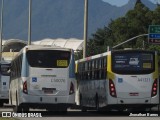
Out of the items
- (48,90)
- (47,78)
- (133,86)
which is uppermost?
(47,78)

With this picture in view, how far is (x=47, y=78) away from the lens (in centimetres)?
2714

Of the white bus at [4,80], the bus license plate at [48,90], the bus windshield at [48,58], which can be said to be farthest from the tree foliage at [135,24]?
the bus license plate at [48,90]

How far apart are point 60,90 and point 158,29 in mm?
33510

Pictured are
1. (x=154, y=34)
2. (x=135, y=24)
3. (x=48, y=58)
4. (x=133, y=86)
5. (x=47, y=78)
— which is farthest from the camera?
(x=135, y=24)

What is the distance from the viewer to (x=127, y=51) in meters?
28.6

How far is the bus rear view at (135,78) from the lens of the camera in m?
28.5

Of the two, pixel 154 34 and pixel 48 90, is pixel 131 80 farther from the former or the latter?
pixel 154 34

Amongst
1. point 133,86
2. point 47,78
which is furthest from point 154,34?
point 47,78

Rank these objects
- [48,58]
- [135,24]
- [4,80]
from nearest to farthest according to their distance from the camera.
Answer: [48,58] → [4,80] → [135,24]

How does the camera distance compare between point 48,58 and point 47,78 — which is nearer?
point 47,78

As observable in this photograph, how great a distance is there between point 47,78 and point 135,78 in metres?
3.83

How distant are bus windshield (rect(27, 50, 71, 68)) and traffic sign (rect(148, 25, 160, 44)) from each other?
3148 centimetres

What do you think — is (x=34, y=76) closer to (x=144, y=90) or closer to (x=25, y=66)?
(x=25, y=66)

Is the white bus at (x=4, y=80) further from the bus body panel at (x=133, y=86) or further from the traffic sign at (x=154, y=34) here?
the traffic sign at (x=154, y=34)
